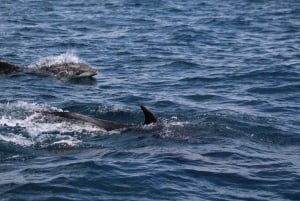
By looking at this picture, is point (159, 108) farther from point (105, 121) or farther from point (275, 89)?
point (275, 89)

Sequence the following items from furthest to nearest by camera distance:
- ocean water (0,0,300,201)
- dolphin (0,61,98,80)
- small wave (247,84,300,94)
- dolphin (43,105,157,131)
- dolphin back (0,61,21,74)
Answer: dolphin (0,61,98,80) → dolphin back (0,61,21,74) → small wave (247,84,300,94) → dolphin (43,105,157,131) → ocean water (0,0,300,201)

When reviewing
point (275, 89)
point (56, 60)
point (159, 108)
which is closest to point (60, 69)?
point (56, 60)

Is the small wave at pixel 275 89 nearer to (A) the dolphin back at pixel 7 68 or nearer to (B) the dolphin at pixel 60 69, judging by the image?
(B) the dolphin at pixel 60 69

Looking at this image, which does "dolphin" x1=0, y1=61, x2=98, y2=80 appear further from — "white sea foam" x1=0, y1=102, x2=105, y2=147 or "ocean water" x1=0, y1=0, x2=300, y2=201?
"white sea foam" x1=0, y1=102, x2=105, y2=147

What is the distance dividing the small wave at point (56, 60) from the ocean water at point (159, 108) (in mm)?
189

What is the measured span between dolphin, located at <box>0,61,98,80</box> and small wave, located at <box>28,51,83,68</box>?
0.31 meters

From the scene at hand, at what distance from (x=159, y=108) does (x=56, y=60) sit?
8.18 m

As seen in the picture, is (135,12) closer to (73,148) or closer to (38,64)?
(38,64)

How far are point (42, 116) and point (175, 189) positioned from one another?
19.9 feet

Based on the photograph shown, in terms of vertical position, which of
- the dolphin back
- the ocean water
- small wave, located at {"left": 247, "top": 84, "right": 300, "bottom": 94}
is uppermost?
the dolphin back

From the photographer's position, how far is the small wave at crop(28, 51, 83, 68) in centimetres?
2490

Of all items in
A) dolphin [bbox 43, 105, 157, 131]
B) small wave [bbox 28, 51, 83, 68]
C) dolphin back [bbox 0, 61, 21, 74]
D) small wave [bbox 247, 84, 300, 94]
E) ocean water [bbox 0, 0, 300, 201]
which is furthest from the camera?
small wave [bbox 28, 51, 83, 68]

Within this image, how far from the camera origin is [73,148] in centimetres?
1493

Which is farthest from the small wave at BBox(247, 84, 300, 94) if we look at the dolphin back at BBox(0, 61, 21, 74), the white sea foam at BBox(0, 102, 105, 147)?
the dolphin back at BBox(0, 61, 21, 74)
